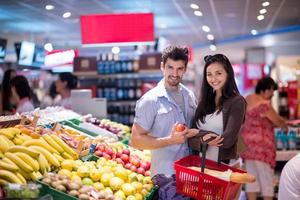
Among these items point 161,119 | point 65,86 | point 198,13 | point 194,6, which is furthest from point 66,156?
point 198,13

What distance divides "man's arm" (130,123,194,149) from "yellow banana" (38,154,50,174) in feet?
2.59

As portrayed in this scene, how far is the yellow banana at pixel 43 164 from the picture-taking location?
380 cm

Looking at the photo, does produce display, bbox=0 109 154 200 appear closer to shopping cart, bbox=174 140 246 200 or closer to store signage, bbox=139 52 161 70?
shopping cart, bbox=174 140 246 200

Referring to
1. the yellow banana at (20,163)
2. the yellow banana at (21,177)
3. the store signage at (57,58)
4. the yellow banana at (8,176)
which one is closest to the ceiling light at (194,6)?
the store signage at (57,58)

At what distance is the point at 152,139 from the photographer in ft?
13.3

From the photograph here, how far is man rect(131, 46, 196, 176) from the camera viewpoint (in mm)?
4152

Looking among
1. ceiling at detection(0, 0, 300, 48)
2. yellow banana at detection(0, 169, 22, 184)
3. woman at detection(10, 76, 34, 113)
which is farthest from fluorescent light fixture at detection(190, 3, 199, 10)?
yellow banana at detection(0, 169, 22, 184)

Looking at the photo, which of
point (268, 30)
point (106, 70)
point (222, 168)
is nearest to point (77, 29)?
point (106, 70)

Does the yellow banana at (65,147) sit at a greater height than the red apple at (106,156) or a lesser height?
greater

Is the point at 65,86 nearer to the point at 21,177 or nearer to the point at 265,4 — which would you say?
the point at 265,4

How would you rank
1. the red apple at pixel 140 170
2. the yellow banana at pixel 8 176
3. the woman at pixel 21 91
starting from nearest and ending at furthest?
the yellow banana at pixel 8 176
the red apple at pixel 140 170
the woman at pixel 21 91

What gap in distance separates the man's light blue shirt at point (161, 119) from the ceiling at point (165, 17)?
3309 millimetres

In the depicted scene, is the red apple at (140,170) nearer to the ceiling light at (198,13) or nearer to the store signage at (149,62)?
the store signage at (149,62)

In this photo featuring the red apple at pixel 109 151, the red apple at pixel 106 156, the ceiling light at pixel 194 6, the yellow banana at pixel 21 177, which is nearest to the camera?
the yellow banana at pixel 21 177
